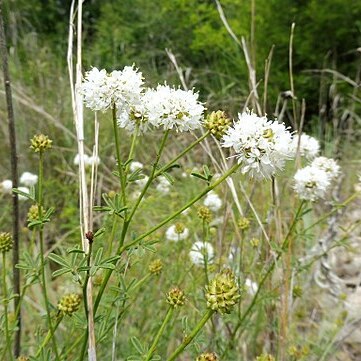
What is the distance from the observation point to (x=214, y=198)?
1.87 metres

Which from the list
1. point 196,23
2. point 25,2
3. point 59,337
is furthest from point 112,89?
point 25,2

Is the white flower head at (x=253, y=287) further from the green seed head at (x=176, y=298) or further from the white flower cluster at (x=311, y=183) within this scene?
the green seed head at (x=176, y=298)

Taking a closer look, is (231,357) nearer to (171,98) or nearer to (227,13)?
(171,98)

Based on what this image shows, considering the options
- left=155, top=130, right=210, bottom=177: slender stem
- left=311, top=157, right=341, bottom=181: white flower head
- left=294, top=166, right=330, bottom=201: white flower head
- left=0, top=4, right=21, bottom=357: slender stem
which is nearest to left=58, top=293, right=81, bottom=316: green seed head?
left=0, top=4, right=21, bottom=357: slender stem

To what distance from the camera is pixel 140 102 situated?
91 cm

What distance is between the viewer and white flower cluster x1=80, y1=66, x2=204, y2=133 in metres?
0.89

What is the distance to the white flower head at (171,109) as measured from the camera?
0.88 m

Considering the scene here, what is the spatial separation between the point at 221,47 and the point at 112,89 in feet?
12.2

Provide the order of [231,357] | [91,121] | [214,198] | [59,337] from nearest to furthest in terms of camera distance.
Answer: [231,357] < [59,337] < [214,198] < [91,121]

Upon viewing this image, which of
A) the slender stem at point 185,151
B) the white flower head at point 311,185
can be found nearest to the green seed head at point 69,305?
the slender stem at point 185,151

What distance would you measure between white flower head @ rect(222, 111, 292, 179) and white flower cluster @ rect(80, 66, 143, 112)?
0.18 meters

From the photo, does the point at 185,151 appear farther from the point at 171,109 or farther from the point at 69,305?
the point at 69,305

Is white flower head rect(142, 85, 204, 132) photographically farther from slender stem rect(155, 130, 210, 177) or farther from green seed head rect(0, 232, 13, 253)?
green seed head rect(0, 232, 13, 253)

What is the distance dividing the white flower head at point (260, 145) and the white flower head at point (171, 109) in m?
0.09
